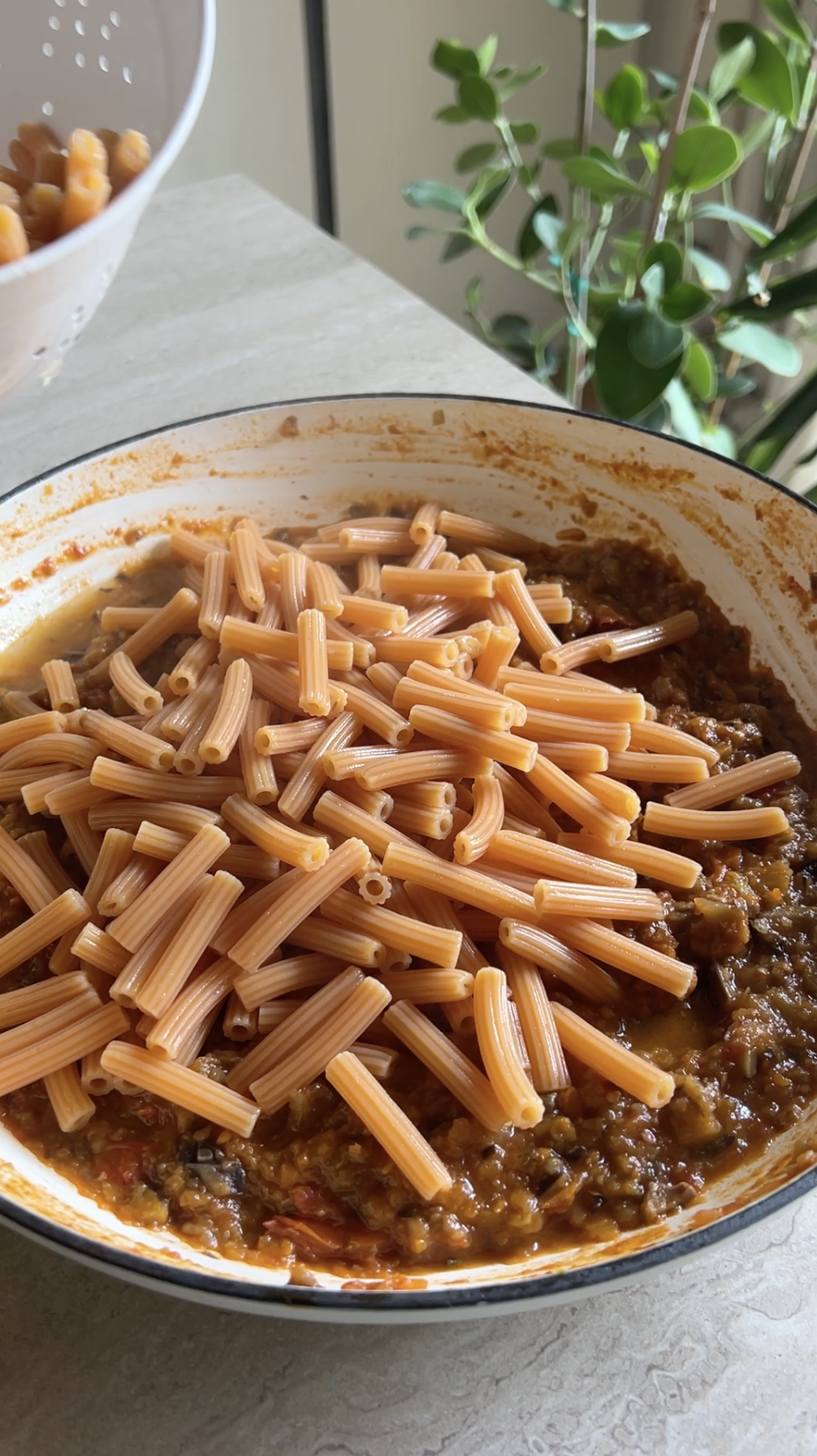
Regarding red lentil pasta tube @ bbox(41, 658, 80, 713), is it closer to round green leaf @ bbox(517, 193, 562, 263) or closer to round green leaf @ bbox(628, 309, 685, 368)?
round green leaf @ bbox(628, 309, 685, 368)

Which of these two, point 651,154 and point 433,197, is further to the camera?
point 433,197

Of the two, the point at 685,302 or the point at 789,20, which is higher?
the point at 789,20

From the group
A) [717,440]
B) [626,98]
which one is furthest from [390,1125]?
[626,98]

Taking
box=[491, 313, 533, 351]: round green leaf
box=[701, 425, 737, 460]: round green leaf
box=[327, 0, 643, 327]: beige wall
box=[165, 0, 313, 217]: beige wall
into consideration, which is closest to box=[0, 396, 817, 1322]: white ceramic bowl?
box=[701, 425, 737, 460]: round green leaf

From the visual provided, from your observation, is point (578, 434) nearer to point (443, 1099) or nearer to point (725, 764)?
point (725, 764)

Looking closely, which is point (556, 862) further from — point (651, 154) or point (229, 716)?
point (651, 154)

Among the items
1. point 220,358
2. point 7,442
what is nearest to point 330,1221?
point 7,442

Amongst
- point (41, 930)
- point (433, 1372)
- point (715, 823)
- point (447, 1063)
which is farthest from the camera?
point (715, 823)
